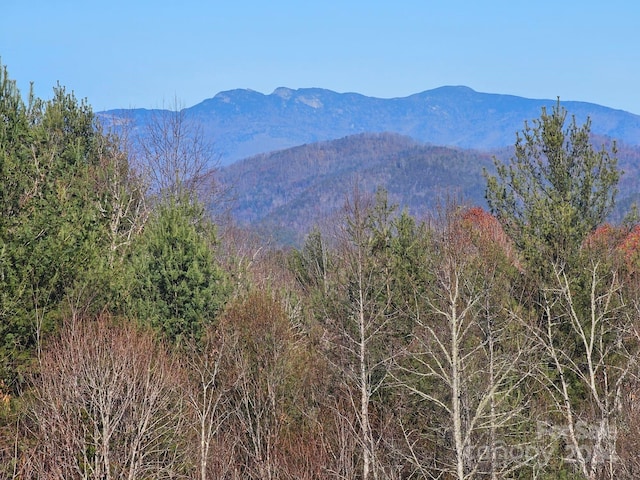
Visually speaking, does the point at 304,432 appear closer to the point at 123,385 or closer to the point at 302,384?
the point at 302,384

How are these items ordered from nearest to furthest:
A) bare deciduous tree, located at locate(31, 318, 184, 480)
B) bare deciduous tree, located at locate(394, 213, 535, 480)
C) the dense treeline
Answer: bare deciduous tree, located at locate(394, 213, 535, 480), bare deciduous tree, located at locate(31, 318, 184, 480), the dense treeline

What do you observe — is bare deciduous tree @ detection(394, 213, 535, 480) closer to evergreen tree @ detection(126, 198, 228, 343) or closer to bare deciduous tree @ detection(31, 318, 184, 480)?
bare deciduous tree @ detection(31, 318, 184, 480)

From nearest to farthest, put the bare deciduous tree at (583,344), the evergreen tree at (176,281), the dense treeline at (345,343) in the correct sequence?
the dense treeline at (345,343), the bare deciduous tree at (583,344), the evergreen tree at (176,281)

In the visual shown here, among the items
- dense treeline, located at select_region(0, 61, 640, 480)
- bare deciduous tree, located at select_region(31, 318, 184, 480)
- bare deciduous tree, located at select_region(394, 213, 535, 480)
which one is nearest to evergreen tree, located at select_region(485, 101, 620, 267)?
dense treeline, located at select_region(0, 61, 640, 480)

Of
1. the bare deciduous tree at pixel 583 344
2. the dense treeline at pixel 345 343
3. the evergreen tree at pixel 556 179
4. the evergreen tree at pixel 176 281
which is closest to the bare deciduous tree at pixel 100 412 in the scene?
the dense treeline at pixel 345 343

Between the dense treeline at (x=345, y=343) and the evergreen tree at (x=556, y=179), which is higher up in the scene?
the evergreen tree at (x=556, y=179)

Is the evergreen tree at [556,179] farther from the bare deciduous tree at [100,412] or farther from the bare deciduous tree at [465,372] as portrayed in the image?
the bare deciduous tree at [100,412]

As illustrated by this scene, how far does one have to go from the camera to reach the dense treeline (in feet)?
39.4

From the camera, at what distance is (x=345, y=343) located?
18.3 metres

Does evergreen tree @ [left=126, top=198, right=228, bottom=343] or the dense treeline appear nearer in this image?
the dense treeline

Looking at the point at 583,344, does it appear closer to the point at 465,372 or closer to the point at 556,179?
the point at 556,179

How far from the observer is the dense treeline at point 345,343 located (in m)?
12.0

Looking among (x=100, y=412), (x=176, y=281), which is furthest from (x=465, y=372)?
(x=176, y=281)

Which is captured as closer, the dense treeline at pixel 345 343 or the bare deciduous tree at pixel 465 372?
the bare deciduous tree at pixel 465 372
